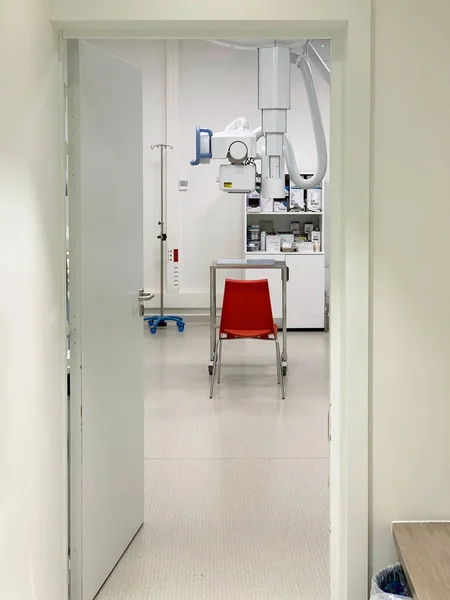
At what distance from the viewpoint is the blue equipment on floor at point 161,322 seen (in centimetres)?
816

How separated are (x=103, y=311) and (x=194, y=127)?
6.46 m

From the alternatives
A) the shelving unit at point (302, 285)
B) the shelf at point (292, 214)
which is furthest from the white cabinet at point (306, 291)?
the shelf at point (292, 214)

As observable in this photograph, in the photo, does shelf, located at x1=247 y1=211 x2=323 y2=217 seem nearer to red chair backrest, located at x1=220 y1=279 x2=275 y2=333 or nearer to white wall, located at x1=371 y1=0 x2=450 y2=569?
red chair backrest, located at x1=220 y1=279 x2=275 y2=333

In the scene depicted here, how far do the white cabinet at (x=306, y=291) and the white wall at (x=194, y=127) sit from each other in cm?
88

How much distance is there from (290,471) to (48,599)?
72.7 inches

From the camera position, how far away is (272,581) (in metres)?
2.54

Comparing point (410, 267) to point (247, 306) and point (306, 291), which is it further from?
point (306, 291)

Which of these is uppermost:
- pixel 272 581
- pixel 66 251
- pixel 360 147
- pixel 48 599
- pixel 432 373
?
pixel 360 147

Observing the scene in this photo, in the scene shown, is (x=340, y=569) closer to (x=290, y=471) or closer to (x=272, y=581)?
(x=272, y=581)

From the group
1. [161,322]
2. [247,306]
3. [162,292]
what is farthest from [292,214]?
[247,306]

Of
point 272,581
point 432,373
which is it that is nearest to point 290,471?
point 272,581

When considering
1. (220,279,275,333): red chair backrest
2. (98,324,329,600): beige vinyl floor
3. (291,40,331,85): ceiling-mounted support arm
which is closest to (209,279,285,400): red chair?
(220,279,275,333): red chair backrest

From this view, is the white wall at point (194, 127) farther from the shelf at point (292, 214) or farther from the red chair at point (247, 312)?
the red chair at point (247, 312)

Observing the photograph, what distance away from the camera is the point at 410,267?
6.43 ft
